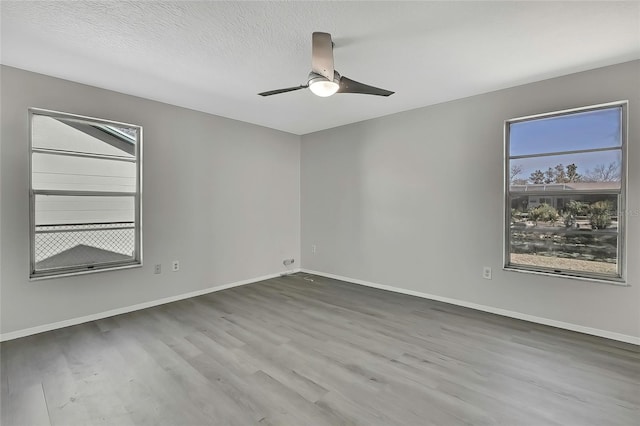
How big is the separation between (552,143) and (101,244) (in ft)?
16.8

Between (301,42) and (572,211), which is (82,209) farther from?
(572,211)

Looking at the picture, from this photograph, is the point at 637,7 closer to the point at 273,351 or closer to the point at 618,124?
the point at 618,124

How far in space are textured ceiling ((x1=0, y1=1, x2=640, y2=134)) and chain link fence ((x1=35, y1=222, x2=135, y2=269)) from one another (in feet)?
5.18

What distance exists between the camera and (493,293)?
3.43 metres

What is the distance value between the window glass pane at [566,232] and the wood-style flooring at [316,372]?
2.35ft

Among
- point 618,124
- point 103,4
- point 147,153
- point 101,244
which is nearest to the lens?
point 103,4

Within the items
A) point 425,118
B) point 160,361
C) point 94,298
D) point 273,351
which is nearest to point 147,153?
point 94,298

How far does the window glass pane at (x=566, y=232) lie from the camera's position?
9.36 feet

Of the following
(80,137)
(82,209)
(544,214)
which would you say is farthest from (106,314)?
(544,214)

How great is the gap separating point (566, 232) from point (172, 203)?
460 centimetres

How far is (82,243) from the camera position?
3213 millimetres

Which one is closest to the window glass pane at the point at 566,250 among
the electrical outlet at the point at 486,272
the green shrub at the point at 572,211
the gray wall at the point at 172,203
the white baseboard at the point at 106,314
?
the green shrub at the point at 572,211

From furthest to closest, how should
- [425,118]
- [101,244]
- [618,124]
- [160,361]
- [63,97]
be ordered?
[425,118], [101,244], [63,97], [618,124], [160,361]

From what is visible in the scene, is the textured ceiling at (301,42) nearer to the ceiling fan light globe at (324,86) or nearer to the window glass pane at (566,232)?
the ceiling fan light globe at (324,86)
